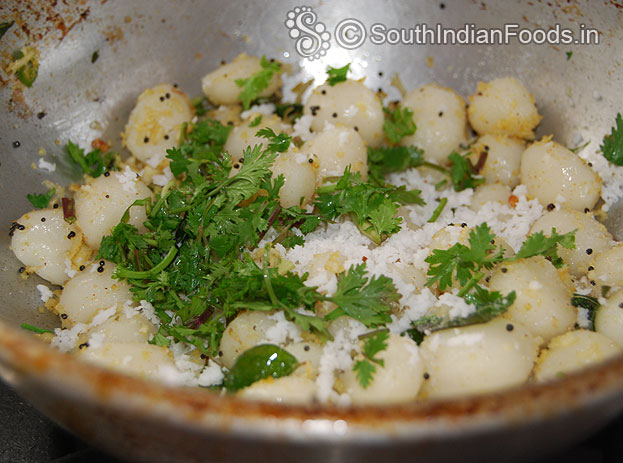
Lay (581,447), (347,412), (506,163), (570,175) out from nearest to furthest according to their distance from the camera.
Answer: (347,412) < (581,447) < (570,175) < (506,163)

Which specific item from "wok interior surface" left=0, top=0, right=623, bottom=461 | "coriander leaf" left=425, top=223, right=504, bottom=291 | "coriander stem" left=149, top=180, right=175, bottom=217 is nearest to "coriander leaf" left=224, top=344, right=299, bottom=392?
"wok interior surface" left=0, top=0, right=623, bottom=461

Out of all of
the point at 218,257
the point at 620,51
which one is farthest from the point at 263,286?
the point at 620,51

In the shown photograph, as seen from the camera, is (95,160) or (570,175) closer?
(570,175)

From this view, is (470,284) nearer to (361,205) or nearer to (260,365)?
(361,205)

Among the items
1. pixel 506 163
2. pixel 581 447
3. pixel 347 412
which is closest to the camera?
pixel 347 412

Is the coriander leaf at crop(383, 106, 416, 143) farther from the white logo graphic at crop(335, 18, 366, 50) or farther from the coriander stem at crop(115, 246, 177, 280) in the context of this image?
the coriander stem at crop(115, 246, 177, 280)

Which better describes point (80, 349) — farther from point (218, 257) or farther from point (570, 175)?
point (570, 175)
